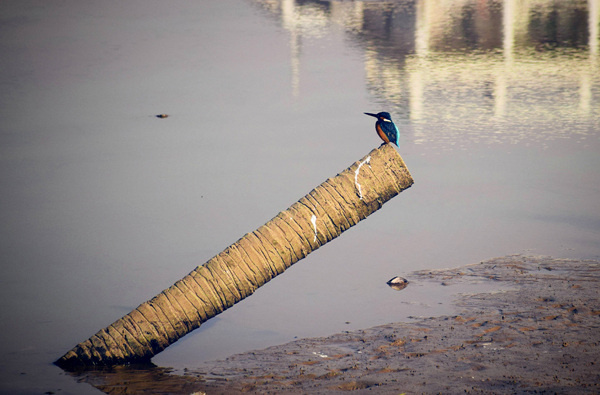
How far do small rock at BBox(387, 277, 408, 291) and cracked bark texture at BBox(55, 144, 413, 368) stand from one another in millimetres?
791

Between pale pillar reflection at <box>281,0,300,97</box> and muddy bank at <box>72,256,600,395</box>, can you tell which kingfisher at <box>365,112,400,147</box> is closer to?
muddy bank at <box>72,256,600,395</box>

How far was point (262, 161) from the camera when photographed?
732 centimetres

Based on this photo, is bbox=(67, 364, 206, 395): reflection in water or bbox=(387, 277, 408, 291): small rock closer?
bbox=(67, 364, 206, 395): reflection in water

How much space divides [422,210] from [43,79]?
7381mm

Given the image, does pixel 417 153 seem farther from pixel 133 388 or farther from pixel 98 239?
pixel 133 388

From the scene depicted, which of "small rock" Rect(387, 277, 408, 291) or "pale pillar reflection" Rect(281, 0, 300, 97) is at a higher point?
"pale pillar reflection" Rect(281, 0, 300, 97)

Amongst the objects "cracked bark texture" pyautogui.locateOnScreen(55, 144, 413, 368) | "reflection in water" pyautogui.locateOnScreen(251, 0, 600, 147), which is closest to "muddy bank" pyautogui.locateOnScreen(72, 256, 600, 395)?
"cracked bark texture" pyautogui.locateOnScreen(55, 144, 413, 368)

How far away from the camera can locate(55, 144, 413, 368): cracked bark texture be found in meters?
4.10

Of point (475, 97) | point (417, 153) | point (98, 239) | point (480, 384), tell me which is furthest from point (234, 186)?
point (475, 97)

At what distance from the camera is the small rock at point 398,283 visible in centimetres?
485

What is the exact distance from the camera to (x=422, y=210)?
6125 mm

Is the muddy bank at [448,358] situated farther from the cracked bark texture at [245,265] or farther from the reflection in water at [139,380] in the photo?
the cracked bark texture at [245,265]

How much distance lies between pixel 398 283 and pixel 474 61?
7.87 metres

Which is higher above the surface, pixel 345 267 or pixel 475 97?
pixel 475 97
